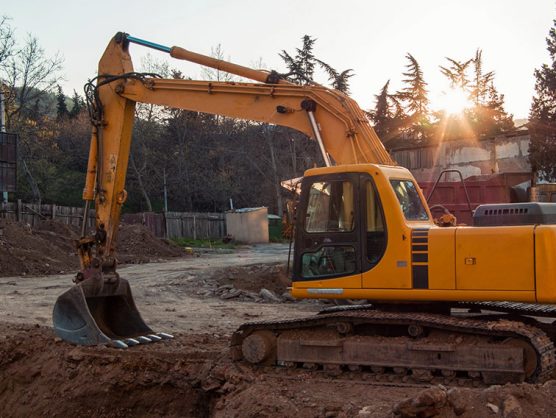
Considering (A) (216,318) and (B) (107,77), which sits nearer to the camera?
(B) (107,77)

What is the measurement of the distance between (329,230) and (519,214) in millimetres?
1993

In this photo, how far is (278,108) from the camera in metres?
9.23

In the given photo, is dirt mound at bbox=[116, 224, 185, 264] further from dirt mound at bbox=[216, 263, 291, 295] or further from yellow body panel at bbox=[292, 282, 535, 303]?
yellow body panel at bbox=[292, 282, 535, 303]

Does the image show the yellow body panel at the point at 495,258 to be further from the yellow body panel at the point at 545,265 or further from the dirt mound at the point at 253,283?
the dirt mound at the point at 253,283

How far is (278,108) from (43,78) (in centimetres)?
3904

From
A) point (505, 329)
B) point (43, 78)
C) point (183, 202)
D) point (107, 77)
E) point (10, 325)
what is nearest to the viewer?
point (505, 329)

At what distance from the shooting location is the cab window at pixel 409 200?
7703 millimetres

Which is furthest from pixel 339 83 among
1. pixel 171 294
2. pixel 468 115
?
pixel 171 294

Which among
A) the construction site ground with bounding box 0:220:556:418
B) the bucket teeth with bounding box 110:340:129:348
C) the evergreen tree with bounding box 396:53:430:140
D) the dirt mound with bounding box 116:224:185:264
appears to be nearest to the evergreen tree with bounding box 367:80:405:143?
the evergreen tree with bounding box 396:53:430:140

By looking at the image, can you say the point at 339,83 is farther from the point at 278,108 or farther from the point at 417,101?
the point at 278,108

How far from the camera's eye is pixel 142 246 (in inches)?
1166

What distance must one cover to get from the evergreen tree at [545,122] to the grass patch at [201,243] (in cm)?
1526

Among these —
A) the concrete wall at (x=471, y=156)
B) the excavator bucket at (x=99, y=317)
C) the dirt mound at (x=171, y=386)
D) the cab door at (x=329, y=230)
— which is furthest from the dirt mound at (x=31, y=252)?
the cab door at (x=329, y=230)

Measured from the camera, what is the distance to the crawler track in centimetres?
680
